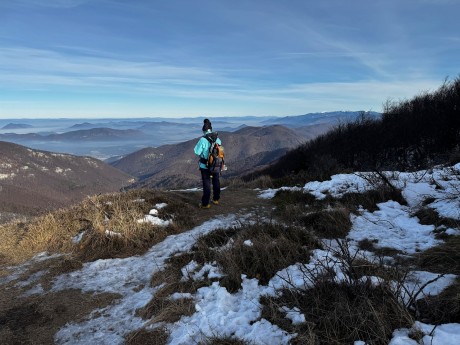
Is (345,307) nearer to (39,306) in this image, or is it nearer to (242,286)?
(242,286)

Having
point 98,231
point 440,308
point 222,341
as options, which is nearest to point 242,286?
point 222,341

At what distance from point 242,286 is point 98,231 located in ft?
13.5

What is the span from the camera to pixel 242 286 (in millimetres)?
4477

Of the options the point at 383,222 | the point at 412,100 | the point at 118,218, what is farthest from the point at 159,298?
the point at 412,100

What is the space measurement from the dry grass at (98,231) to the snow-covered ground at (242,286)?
1.50ft

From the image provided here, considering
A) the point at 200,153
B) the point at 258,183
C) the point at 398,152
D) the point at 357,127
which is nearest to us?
the point at 200,153

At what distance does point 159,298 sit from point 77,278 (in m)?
2.22

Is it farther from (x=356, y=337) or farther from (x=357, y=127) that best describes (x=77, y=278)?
(x=357, y=127)

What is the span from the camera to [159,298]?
14.6 feet

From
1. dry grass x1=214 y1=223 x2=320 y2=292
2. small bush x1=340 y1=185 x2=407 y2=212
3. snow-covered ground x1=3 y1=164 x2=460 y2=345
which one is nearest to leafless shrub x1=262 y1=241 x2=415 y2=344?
snow-covered ground x1=3 y1=164 x2=460 y2=345

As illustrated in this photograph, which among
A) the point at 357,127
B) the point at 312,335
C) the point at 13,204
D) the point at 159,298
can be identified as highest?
the point at 357,127

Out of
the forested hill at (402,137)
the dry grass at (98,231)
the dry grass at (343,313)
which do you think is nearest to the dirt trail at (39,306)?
the dry grass at (98,231)

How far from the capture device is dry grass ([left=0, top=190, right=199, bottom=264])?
22.8 ft

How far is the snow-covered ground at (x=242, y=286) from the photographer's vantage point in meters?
3.54
